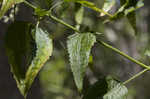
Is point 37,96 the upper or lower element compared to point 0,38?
lower

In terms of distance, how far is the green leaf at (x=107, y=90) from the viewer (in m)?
0.58

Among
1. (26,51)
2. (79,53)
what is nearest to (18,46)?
Result: (26,51)

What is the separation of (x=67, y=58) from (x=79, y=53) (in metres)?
0.14

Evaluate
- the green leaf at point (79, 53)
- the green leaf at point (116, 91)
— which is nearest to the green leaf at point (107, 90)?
the green leaf at point (116, 91)

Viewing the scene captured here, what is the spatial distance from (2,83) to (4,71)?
0.05 meters

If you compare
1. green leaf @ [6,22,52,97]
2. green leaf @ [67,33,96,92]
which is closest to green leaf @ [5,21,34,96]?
green leaf @ [6,22,52,97]

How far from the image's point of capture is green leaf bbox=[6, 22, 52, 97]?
54 cm

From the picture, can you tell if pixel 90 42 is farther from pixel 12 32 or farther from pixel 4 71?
pixel 4 71

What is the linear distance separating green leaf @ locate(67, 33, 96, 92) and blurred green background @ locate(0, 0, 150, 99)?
0.09m

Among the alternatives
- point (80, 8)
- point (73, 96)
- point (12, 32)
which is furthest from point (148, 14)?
point (12, 32)

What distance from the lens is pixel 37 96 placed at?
50.1 inches

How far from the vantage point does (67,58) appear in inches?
25.7

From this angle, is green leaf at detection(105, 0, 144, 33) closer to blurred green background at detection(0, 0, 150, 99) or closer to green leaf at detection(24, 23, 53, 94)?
blurred green background at detection(0, 0, 150, 99)

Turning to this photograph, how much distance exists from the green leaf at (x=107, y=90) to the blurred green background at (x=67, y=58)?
0.10 meters
